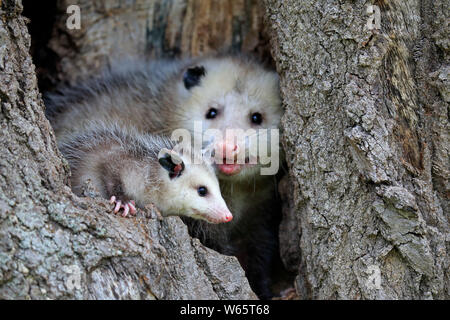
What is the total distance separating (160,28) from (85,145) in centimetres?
110

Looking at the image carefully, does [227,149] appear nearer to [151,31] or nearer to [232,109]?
[232,109]

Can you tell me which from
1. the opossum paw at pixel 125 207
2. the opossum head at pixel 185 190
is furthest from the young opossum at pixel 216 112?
the opossum paw at pixel 125 207

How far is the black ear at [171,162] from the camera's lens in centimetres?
216

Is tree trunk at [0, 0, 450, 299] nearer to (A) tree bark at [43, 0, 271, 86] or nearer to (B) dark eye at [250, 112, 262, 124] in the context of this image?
(B) dark eye at [250, 112, 262, 124]

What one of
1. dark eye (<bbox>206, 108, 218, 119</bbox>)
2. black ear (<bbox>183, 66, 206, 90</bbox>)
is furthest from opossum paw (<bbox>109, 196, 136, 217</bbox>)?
black ear (<bbox>183, 66, 206, 90</bbox>)

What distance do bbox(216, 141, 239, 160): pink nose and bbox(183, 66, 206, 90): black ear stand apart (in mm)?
577

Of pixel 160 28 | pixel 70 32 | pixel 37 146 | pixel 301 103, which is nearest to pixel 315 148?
pixel 301 103

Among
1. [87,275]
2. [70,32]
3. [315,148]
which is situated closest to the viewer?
[87,275]

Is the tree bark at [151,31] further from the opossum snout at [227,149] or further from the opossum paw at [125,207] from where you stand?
the opossum paw at [125,207]

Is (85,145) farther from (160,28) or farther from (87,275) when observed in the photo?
(160,28)

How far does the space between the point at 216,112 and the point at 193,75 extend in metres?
0.29

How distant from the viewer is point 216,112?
2572 mm

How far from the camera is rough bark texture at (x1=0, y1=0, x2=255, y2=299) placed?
4.88ft

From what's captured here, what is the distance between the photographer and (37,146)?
1657 mm
